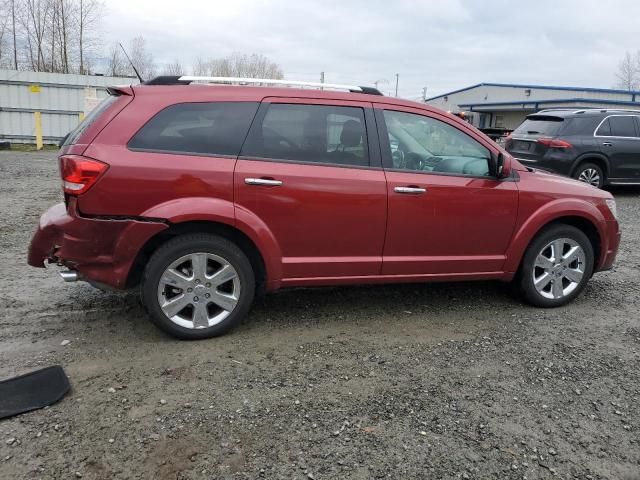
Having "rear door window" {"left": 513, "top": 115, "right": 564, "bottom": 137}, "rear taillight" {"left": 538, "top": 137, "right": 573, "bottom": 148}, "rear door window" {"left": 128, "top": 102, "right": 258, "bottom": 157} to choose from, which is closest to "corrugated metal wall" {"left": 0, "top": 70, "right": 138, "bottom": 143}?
"rear door window" {"left": 513, "top": 115, "right": 564, "bottom": 137}

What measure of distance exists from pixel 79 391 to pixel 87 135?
5.53 ft

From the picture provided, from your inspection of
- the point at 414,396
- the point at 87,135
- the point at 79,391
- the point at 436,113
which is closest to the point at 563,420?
the point at 414,396

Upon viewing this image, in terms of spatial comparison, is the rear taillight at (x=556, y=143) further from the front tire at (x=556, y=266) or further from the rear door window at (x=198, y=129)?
the rear door window at (x=198, y=129)

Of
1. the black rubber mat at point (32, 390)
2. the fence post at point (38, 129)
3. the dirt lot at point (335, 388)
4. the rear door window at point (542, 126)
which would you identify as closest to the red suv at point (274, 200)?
the dirt lot at point (335, 388)

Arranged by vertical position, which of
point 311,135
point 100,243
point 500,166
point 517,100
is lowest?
point 100,243

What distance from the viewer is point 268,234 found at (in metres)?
3.84

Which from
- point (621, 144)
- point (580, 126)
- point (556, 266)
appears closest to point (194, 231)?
point (556, 266)

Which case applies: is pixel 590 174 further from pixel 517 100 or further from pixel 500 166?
pixel 517 100

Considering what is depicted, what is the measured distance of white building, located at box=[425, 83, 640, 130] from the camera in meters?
30.5

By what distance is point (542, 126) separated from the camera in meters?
10.9

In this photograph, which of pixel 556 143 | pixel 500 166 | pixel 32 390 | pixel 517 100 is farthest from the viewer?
pixel 517 100

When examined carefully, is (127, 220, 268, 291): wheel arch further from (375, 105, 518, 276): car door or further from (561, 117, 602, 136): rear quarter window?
(561, 117, 602, 136): rear quarter window

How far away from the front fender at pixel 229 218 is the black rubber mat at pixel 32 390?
115cm

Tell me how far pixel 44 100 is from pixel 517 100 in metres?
31.0
